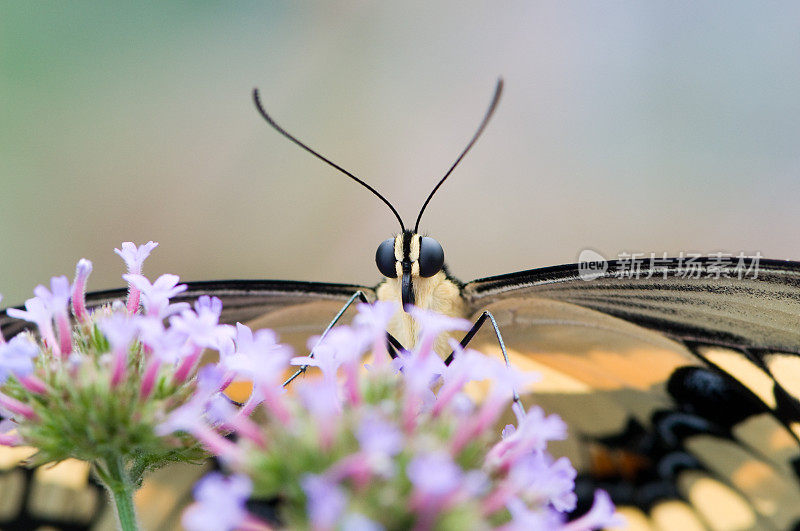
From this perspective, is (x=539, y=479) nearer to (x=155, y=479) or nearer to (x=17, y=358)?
(x=17, y=358)

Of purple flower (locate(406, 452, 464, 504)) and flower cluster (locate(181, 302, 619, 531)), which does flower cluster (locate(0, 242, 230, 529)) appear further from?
purple flower (locate(406, 452, 464, 504))

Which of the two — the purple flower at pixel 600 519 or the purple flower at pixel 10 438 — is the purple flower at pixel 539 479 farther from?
the purple flower at pixel 10 438

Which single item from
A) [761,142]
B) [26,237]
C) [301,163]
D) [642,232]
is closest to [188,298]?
[26,237]

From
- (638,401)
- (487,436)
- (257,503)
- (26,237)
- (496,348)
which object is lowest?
(487,436)

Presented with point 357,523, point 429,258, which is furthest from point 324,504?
point 429,258

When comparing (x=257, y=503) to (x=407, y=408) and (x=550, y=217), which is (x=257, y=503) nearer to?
(x=407, y=408)

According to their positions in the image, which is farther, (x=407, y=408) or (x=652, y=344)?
(x=652, y=344)
